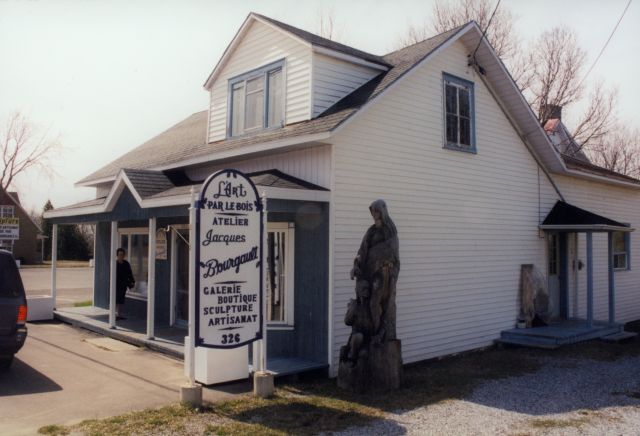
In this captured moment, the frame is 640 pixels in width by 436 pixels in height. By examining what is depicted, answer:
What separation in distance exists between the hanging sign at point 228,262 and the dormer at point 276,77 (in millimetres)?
3393

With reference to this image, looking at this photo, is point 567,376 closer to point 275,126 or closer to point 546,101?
point 275,126

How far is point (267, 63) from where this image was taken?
11.8 meters

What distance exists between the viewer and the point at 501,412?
7453 mm

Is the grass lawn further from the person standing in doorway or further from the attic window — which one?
the person standing in doorway

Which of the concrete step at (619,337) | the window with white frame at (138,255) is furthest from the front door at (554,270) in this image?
the window with white frame at (138,255)

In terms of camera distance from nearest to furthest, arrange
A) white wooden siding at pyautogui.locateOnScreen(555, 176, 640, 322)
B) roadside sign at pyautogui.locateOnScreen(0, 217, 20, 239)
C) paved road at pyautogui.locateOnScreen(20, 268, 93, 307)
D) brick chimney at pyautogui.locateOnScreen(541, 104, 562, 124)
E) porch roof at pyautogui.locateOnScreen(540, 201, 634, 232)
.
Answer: porch roof at pyautogui.locateOnScreen(540, 201, 634, 232), roadside sign at pyautogui.locateOnScreen(0, 217, 20, 239), white wooden siding at pyautogui.locateOnScreen(555, 176, 640, 322), paved road at pyautogui.locateOnScreen(20, 268, 93, 307), brick chimney at pyautogui.locateOnScreen(541, 104, 562, 124)

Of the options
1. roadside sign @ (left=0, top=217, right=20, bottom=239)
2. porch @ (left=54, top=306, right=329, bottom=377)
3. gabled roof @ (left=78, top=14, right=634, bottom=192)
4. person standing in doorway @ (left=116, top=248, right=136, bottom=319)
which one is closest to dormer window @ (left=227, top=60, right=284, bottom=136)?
gabled roof @ (left=78, top=14, right=634, bottom=192)

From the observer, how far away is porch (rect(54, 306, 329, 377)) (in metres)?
8.91

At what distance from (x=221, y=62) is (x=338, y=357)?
24.1 ft

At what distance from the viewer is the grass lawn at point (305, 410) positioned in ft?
→ 21.1

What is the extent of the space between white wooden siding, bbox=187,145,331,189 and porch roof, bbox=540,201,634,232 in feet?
22.6

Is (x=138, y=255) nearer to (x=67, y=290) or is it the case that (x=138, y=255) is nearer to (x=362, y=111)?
(x=362, y=111)

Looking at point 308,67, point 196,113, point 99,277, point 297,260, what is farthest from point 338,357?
point 196,113

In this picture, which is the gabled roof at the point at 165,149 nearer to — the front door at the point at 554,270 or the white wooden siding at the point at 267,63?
the white wooden siding at the point at 267,63
